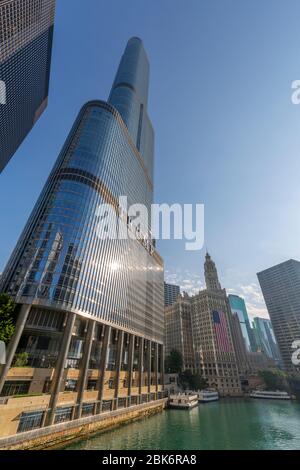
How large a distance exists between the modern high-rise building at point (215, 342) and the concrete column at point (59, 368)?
127 metres

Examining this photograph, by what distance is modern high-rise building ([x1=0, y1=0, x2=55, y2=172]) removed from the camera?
76312 mm

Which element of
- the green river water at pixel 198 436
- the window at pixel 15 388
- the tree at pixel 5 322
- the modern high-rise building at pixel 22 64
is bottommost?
the green river water at pixel 198 436

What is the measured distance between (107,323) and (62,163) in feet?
181

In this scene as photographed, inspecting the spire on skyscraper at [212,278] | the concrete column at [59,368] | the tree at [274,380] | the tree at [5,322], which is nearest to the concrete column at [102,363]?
the concrete column at [59,368]

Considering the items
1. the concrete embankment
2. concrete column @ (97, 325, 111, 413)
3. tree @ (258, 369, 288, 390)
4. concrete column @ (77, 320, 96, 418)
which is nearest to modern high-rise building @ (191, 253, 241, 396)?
tree @ (258, 369, 288, 390)

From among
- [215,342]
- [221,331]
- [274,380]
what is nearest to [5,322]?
[215,342]

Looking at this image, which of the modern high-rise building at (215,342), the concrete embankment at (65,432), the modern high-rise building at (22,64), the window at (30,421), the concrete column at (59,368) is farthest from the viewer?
the modern high-rise building at (215,342)

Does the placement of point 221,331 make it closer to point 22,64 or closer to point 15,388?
point 15,388

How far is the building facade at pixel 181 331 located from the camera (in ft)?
504

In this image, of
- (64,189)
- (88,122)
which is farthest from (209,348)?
(88,122)

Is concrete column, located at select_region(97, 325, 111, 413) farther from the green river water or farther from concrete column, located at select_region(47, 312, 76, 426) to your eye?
concrete column, located at select_region(47, 312, 76, 426)

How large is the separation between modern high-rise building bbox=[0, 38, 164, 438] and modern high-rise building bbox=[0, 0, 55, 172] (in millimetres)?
30270

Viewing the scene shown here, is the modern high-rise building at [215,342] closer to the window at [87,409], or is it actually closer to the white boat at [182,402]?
the white boat at [182,402]

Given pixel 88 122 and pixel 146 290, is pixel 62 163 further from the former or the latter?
pixel 146 290
